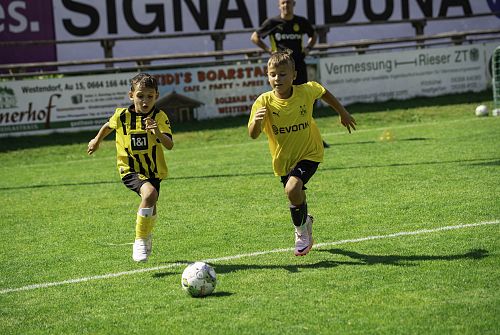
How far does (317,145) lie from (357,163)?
5582 millimetres

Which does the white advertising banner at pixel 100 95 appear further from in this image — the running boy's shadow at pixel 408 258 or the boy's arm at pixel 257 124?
the running boy's shadow at pixel 408 258

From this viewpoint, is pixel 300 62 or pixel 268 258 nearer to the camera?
pixel 268 258

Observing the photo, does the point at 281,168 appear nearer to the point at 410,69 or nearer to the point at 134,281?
the point at 134,281

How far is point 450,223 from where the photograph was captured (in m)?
8.62

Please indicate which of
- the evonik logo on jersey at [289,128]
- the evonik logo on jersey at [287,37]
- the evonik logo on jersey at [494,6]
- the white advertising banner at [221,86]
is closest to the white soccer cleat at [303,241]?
the evonik logo on jersey at [289,128]

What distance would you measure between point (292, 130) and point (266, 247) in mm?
1106

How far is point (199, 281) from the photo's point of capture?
6508mm

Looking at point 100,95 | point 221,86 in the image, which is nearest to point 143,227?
point 100,95

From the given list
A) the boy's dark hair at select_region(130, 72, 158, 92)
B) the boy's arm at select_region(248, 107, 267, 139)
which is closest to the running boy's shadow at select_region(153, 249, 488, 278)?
the boy's arm at select_region(248, 107, 267, 139)

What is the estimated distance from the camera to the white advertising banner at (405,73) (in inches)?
877

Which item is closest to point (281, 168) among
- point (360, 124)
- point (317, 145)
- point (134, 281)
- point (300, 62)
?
point (317, 145)

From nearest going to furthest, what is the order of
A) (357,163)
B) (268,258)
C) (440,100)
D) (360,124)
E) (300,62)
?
1. (268,258)
2. (357,163)
3. (300,62)
4. (360,124)
5. (440,100)

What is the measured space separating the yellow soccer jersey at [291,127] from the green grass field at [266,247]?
83cm

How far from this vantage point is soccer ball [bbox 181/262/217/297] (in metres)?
6.50
